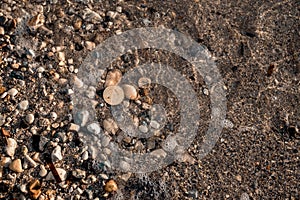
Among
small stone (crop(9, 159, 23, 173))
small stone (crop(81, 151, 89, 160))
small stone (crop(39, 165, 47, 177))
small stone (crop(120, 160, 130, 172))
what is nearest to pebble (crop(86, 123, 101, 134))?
small stone (crop(81, 151, 89, 160))

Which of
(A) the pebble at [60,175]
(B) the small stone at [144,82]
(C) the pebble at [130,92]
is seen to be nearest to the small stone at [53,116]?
(A) the pebble at [60,175]

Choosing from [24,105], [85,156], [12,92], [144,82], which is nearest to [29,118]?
[24,105]

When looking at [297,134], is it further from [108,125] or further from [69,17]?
[69,17]

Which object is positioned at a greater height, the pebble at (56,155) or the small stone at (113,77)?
the small stone at (113,77)

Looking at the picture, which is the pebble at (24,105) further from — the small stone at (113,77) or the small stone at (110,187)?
the small stone at (110,187)

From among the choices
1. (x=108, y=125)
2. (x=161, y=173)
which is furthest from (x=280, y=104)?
(x=108, y=125)

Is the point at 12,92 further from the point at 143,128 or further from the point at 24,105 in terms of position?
the point at 143,128
